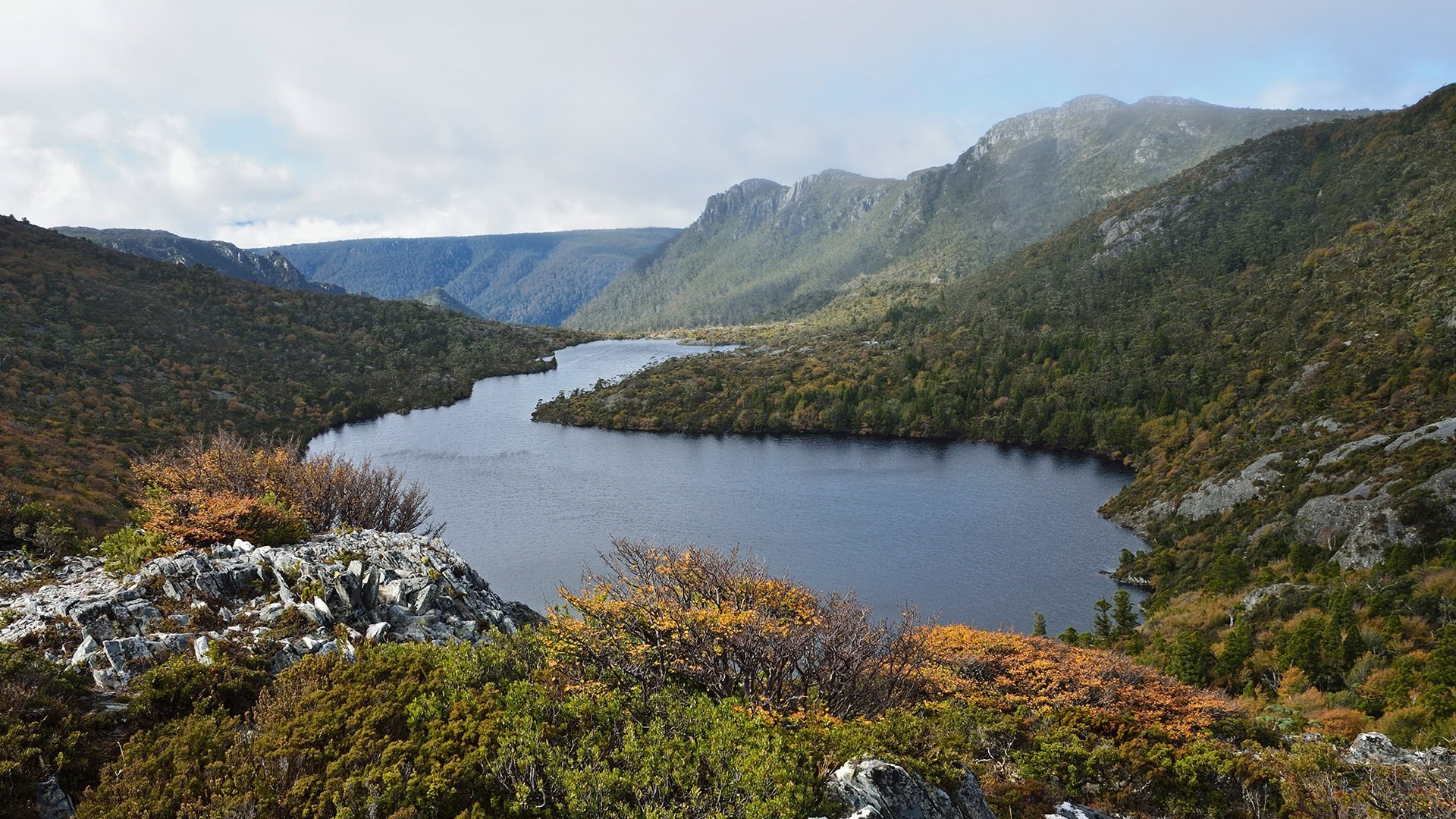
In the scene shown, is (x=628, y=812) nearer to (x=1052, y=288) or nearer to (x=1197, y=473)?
(x=1197, y=473)

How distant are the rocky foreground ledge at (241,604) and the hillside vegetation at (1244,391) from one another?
30395 mm

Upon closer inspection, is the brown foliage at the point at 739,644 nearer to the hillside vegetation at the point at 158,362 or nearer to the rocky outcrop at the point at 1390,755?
the rocky outcrop at the point at 1390,755

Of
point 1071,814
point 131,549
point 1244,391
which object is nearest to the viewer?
point 1071,814

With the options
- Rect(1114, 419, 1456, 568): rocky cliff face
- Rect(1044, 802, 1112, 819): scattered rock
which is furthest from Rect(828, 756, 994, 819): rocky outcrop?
Rect(1114, 419, 1456, 568): rocky cliff face

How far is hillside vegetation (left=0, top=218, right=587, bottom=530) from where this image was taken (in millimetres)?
56406

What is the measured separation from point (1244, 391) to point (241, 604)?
103116 millimetres

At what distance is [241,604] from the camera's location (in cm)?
1886

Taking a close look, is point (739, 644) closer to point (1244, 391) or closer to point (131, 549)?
point (131, 549)

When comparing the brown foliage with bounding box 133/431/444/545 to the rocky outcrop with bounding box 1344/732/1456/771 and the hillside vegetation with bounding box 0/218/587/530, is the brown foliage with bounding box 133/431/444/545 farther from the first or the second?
the rocky outcrop with bounding box 1344/732/1456/771

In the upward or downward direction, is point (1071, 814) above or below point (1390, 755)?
above

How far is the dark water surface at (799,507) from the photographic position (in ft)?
182

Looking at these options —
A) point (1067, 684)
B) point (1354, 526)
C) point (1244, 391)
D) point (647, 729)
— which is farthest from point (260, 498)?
point (1244, 391)

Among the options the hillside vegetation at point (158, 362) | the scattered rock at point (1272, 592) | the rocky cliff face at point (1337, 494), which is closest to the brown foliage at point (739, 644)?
Answer: the hillside vegetation at point (158, 362)

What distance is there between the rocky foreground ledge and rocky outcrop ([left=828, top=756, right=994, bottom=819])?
381 inches
